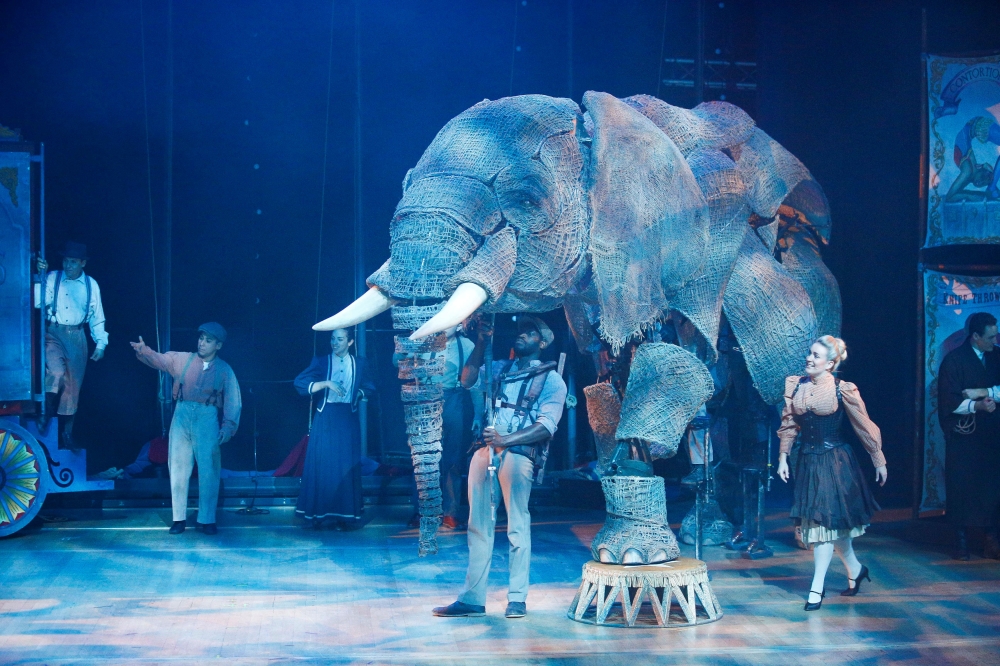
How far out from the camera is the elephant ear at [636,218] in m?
4.89

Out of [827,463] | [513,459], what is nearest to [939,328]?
[827,463]

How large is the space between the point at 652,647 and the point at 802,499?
3.81ft

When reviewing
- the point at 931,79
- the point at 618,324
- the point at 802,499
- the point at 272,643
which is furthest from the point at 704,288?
the point at 931,79

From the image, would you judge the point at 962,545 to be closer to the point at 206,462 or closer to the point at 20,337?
the point at 206,462

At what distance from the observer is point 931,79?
7305 mm

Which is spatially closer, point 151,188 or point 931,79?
point 931,79

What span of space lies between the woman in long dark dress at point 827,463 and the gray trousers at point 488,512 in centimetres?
130

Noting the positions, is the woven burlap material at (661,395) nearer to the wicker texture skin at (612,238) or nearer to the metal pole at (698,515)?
the wicker texture skin at (612,238)

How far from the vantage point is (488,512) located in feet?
16.9

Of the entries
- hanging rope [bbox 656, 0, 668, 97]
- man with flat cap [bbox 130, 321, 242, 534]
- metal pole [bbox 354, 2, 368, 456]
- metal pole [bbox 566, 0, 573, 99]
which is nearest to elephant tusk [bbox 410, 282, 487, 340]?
→ man with flat cap [bbox 130, 321, 242, 534]

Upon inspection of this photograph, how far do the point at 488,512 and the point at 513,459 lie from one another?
0.27 m

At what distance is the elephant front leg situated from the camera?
4977mm

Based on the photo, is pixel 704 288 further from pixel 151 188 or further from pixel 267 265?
pixel 151 188

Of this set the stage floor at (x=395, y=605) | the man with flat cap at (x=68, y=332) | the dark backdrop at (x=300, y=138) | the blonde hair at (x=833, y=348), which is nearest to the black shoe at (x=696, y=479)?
the stage floor at (x=395, y=605)
